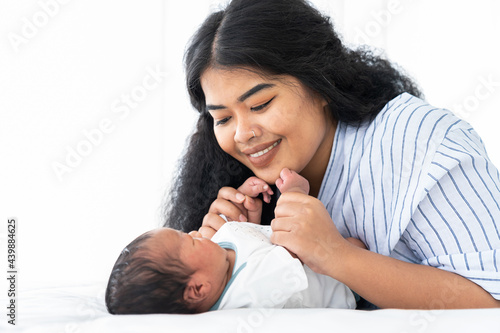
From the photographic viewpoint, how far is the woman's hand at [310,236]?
1.10 meters

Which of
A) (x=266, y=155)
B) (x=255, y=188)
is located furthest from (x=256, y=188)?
(x=266, y=155)

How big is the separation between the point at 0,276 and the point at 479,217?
2.17 m

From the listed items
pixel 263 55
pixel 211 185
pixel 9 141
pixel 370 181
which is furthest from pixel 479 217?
pixel 9 141

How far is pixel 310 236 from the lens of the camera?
3.63ft

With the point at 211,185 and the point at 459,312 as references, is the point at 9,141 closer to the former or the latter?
the point at 211,185

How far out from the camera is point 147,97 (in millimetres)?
2887

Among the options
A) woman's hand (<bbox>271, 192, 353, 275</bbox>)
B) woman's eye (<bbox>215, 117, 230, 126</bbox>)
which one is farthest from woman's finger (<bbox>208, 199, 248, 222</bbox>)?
woman's hand (<bbox>271, 192, 353, 275</bbox>)

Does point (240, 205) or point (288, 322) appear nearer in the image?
point (288, 322)

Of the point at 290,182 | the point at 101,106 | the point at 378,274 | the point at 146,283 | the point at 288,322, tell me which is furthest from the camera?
the point at 101,106

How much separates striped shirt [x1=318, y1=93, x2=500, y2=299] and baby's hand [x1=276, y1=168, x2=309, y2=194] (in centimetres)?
12

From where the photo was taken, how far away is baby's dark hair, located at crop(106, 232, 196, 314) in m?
1.00

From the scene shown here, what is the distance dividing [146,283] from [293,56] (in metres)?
0.76

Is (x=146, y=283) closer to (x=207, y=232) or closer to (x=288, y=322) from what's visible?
(x=288, y=322)

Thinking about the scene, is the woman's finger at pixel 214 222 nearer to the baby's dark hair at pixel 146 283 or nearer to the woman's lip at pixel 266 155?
the woman's lip at pixel 266 155
